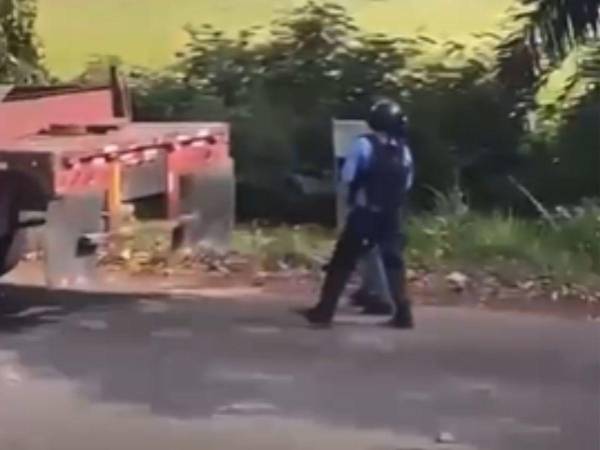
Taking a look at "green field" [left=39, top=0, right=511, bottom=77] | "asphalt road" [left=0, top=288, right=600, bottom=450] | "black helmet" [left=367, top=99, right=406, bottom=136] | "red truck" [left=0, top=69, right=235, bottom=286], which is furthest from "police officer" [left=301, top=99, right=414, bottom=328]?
"green field" [left=39, top=0, right=511, bottom=77]

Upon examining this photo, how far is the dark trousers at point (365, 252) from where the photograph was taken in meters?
12.1

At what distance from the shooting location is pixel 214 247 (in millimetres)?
13773

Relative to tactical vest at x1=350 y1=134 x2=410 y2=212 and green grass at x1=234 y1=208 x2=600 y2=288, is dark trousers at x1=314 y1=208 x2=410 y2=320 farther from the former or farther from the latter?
green grass at x1=234 y1=208 x2=600 y2=288

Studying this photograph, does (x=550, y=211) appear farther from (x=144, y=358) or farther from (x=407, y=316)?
(x=144, y=358)

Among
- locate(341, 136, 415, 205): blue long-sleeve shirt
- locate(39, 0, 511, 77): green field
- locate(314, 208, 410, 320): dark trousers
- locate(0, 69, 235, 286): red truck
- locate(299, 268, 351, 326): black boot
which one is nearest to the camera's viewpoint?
locate(0, 69, 235, 286): red truck

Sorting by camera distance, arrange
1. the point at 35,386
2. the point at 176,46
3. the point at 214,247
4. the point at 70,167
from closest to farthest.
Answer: the point at 35,386 < the point at 70,167 < the point at 214,247 < the point at 176,46

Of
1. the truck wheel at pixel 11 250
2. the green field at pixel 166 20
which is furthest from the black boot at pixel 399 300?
the green field at pixel 166 20

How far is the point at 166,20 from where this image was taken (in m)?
21.7

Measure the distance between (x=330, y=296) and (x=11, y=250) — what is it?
2081 millimetres

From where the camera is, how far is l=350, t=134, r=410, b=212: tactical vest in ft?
39.3

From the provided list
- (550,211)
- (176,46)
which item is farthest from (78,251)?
(176,46)

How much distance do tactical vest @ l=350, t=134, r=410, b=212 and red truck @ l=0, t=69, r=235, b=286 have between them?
56.3 inches

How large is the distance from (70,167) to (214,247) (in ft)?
7.67

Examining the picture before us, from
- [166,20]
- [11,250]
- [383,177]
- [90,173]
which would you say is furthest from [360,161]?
[166,20]
